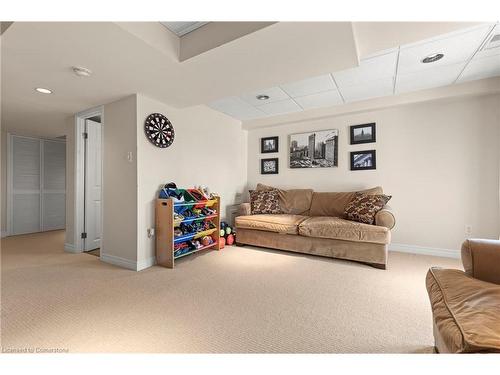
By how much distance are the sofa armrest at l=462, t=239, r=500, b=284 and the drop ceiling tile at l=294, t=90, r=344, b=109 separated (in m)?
2.52

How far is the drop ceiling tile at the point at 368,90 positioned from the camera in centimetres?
284

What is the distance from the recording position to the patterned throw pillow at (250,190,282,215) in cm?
380

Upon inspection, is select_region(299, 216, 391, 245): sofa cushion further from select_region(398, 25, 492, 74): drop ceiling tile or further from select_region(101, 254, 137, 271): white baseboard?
select_region(101, 254, 137, 271): white baseboard

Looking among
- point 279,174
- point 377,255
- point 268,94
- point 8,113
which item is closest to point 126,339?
point 377,255

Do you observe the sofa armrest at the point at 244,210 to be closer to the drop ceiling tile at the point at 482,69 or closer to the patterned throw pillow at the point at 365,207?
the patterned throw pillow at the point at 365,207

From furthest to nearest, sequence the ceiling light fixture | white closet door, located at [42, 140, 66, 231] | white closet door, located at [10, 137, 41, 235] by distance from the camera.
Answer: white closet door, located at [42, 140, 66, 231] < white closet door, located at [10, 137, 41, 235] < the ceiling light fixture

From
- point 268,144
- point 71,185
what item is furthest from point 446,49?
point 71,185

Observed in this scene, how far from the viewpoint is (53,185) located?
5078mm

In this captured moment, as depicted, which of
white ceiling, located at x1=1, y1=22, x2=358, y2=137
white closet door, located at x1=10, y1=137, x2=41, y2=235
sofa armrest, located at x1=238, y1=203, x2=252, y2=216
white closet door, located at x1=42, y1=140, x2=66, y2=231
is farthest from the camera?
white closet door, located at x1=42, y1=140, x2=66, y2=231

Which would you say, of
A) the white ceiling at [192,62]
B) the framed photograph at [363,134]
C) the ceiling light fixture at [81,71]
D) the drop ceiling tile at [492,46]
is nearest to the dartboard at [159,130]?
the white ceiling at [192,62]

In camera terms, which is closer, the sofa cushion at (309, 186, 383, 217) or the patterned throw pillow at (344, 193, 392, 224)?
the patterned throw pillow at (344, 193, 392, 224)

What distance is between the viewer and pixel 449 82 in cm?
279

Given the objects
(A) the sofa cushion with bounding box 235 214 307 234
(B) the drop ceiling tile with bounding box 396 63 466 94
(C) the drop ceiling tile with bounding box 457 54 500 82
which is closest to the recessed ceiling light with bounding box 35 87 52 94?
(A) the sofa cushion with bounding box 235 214 307 234
